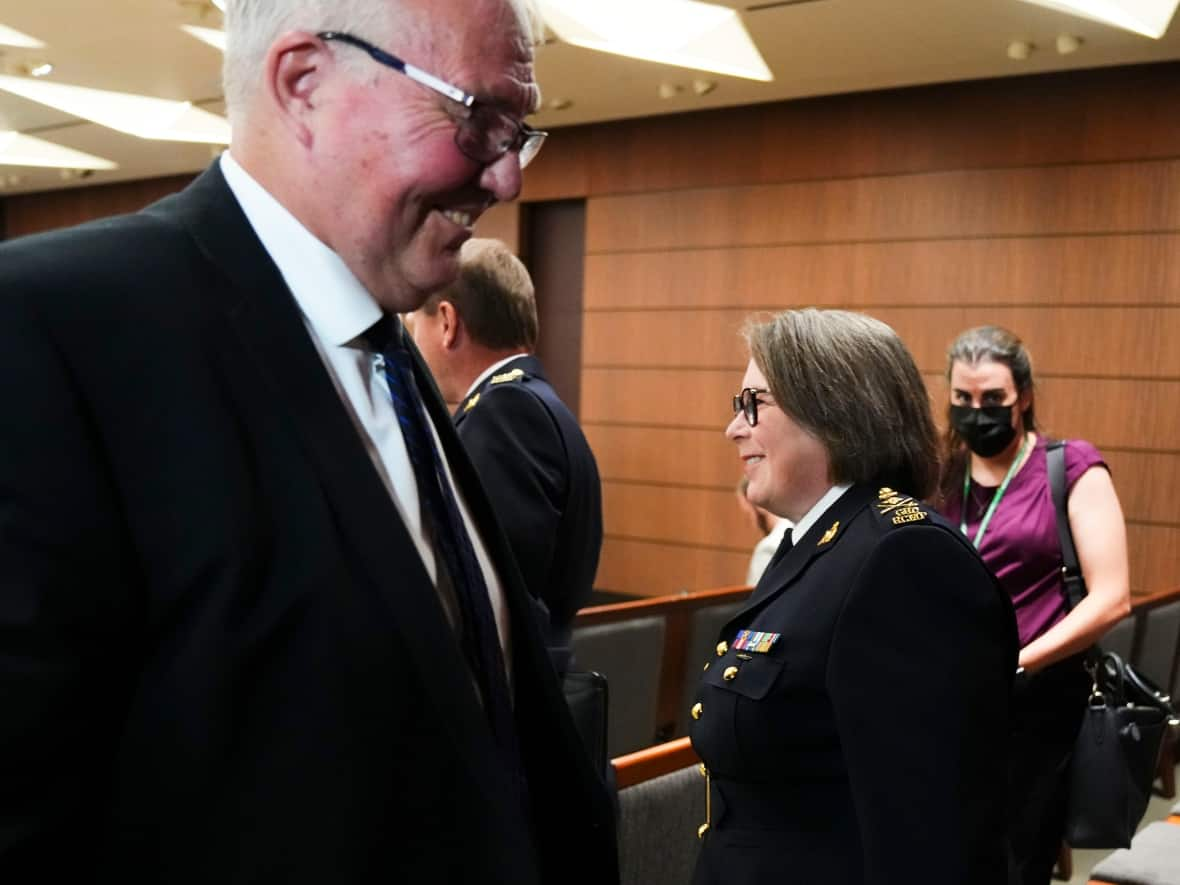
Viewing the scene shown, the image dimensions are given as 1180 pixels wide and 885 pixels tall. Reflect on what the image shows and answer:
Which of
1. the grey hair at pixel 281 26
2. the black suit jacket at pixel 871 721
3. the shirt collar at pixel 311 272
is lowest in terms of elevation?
the black suit jacket at pixel 871 721

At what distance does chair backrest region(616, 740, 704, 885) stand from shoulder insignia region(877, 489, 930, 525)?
77cm

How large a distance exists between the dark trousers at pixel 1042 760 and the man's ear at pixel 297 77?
2.25 metres

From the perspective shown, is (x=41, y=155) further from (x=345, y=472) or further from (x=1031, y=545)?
(x=345, y=472)

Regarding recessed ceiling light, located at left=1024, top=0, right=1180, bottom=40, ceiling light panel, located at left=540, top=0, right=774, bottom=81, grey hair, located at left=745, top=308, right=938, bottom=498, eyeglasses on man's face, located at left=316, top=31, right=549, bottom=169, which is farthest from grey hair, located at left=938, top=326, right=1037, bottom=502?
ceiling light panel, located at left=540, top=0, right=774, bottom=81

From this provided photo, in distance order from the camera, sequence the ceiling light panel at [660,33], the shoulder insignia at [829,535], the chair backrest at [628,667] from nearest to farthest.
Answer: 1. the shoulder insignia at [829,535]
2. the chair backrest at [628,667]
3. the ceiling light panel at [660,33]

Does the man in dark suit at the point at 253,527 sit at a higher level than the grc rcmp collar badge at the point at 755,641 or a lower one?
higher

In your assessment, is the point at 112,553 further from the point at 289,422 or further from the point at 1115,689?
the point at 1115,689

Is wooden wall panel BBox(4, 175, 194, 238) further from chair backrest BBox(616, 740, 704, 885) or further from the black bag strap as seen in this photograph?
chair backrest BBox(616, 740, 704, 885)

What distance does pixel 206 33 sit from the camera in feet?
24.4

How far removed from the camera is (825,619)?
189 centimetres

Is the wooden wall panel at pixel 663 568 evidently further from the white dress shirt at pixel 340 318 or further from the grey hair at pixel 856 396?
the white dress shirt at pixel 340 318

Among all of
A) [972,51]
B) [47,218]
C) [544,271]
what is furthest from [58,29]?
[47,218]

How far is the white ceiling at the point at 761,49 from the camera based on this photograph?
6.55m

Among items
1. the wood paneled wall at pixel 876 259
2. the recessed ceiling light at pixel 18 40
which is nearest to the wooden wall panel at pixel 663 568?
the wood paneled wall at pixel 876 259
